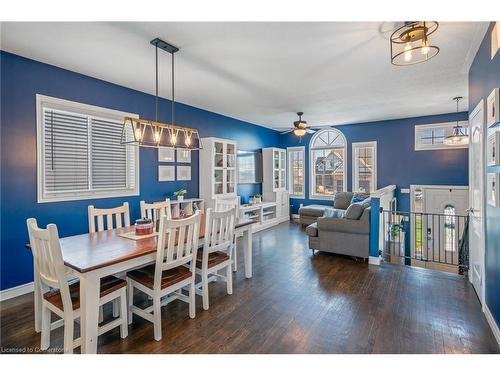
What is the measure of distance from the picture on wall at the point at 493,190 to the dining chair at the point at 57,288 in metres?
3.17

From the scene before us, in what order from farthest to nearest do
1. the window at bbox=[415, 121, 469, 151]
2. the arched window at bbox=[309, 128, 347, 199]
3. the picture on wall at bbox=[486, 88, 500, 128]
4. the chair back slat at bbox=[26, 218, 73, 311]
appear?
the arched window at bbox=[309, 128, 347, 199]
the window at bbox=[415, 121, 469, 151]
the picture on wall at bbox=[486, 88, 500, 128]
the chair back slat at bbox=[26, 218, 73, 311]

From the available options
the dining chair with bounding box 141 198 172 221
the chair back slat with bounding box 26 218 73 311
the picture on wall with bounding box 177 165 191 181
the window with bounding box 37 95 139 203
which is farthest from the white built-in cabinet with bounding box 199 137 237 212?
the chair back slat with bounding box 26 218 73 311

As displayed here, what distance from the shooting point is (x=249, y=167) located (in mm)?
6945

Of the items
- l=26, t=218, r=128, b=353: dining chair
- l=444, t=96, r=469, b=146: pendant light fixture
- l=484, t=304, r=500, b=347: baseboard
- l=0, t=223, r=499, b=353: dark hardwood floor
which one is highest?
l=444, t=96, r=469, b=146: pendant light fixture

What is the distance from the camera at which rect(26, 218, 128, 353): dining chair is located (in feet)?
6.15

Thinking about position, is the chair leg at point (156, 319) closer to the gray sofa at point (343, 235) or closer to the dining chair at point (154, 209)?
the dining chair at point (154, 209)

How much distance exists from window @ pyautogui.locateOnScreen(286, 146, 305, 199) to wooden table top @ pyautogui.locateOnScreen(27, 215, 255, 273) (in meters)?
5.76

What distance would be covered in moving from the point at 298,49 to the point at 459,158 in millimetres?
5232

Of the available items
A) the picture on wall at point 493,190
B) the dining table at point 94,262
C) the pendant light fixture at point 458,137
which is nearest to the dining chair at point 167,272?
the dining table at point 94,262

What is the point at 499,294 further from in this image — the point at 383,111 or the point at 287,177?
the point at 287,177

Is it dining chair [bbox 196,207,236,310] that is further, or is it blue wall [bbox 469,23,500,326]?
dining chair [bbox 196,207,236,310]

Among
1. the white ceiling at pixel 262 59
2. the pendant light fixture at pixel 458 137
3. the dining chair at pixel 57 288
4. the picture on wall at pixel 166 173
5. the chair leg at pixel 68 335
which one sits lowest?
the chair leg at pixel 68 335

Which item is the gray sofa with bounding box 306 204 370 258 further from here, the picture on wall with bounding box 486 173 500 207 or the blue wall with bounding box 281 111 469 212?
the blue wall with bounding box 281 111 469 212

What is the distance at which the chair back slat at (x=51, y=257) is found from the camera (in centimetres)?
186
